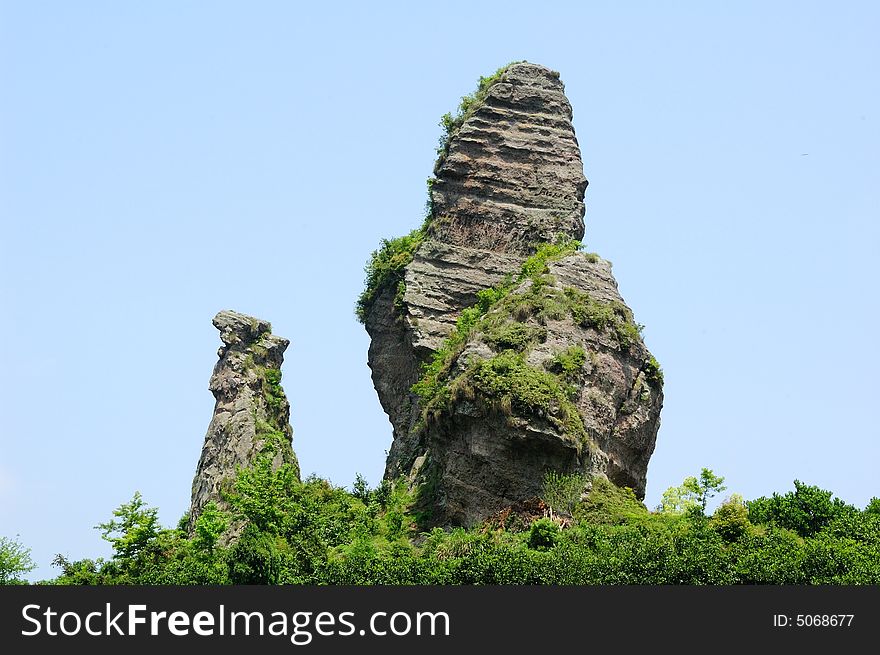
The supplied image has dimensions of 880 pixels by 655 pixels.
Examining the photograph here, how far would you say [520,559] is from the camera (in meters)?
46.0

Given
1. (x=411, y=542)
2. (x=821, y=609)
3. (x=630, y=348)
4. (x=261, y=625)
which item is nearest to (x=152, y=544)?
(x=411, y=542)

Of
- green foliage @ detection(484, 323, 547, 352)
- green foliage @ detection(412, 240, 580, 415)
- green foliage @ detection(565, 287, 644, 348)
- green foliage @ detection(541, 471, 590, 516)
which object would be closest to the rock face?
green foliage @ detection(412, 240, 580, 415)

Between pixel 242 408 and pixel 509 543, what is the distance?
21.4 metres

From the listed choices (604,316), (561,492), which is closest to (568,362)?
(604,316)

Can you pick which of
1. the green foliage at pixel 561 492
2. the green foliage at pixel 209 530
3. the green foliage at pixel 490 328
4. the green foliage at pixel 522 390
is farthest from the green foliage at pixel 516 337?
the green foliage at pixel 209 530

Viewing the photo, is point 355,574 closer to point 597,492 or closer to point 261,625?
point 597,492

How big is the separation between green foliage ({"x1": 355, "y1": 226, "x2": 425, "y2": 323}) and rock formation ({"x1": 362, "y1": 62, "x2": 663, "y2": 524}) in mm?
282

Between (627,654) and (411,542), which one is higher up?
(411,542)

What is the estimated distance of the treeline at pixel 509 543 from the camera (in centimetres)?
4531

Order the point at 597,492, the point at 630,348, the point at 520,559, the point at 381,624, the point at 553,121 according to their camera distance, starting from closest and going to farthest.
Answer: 1. the point at 381,624
2. the point at 520,559
3. the point at 597,492
4. the point at 630,348
5. the point at 553,121

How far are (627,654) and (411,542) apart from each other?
1990 centimetres

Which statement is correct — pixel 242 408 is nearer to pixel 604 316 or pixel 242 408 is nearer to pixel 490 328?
pixel 490 328

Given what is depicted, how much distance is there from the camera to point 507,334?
55406mm

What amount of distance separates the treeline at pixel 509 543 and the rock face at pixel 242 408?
493 centimetres
